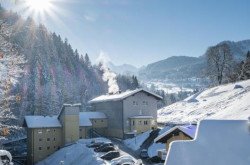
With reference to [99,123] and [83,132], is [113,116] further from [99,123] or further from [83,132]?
[83,132]

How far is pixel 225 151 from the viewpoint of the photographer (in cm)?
908

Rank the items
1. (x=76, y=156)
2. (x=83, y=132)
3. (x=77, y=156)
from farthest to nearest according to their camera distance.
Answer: (x=83, y=132), (x=76, y=156), (x=77, y=156)

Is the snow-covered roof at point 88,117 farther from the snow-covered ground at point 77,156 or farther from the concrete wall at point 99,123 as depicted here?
the snow-covered ground at point 77,156

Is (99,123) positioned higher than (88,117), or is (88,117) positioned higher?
(88,117)

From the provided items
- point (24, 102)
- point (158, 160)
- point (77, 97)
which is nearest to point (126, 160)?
point (158, 160)

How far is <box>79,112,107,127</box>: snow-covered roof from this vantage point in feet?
198

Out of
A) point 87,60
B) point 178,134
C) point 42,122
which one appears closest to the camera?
point 178,134

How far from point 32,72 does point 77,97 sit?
21.5 metres

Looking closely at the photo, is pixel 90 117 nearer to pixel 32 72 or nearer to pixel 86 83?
pixel 32 72

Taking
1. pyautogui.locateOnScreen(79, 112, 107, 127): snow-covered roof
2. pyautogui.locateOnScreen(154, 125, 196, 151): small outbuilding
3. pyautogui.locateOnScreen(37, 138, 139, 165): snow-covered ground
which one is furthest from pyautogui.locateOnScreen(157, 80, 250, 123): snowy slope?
pyautogui.locateOnScreen(154, 125, 196, 151): small outbuilding

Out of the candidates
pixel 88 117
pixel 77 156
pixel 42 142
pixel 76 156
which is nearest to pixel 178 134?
pixel 77 156

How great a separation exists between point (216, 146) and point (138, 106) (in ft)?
172

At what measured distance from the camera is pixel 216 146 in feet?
30.2

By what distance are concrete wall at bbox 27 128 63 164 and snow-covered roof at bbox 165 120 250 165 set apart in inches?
1939
